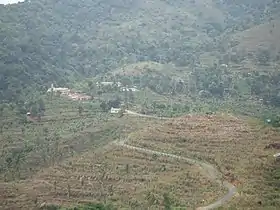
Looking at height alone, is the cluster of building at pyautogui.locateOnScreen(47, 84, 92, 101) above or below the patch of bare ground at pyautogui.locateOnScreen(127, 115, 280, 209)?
below

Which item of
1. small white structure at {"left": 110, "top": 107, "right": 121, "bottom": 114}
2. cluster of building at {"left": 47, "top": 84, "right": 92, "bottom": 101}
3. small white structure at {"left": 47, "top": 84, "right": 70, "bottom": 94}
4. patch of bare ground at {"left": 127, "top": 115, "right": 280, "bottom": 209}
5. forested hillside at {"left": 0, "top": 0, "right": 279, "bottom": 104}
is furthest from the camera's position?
forested hillside at {"left": 0, "top": 0, "right": 279, "bottom": 104}

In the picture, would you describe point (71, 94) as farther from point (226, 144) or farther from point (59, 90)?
point (226, 144)

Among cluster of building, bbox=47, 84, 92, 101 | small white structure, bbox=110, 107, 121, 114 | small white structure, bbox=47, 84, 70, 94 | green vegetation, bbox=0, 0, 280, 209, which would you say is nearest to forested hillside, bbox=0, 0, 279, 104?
green vegetation, bbox=0, 0, 280, 209

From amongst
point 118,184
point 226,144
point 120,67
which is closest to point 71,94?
point 120,67

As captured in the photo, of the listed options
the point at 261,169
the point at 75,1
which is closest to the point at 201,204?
the point at 261,169

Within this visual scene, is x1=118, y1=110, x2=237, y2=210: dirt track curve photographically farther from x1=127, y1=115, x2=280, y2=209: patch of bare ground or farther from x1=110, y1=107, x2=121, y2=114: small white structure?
x1=110, y1=107, x2=121, y2=114: small white structure

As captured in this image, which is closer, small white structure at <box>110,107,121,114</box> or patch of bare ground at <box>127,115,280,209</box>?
patch of bare ground at <box>127,115,280,209</box>

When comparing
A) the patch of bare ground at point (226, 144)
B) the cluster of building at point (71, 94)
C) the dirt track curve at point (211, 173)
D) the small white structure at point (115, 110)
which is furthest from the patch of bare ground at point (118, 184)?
the cluster of building at point (71, 94)
